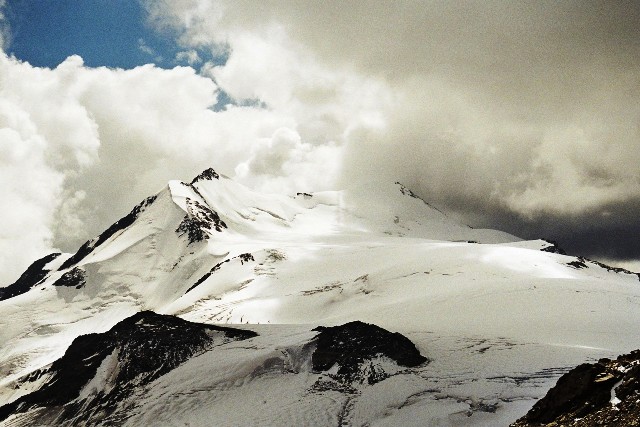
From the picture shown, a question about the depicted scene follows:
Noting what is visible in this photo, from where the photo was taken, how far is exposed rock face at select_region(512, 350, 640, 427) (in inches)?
958

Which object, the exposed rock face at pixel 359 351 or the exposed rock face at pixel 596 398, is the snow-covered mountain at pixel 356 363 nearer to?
the exposed rock face at pixel 359 351

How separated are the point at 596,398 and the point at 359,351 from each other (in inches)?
1583

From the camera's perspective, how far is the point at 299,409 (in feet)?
181

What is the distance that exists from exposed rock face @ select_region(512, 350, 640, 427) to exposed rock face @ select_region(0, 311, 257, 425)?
45.3 metres

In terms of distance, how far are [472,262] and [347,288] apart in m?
32.0

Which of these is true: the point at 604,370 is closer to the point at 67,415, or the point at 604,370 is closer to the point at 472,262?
the point at 67,415

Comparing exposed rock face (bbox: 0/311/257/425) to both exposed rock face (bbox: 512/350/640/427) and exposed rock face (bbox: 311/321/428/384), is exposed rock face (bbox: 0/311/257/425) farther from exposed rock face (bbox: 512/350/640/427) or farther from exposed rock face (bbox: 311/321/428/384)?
exposed rock face (bbox: 512/350/640/427)

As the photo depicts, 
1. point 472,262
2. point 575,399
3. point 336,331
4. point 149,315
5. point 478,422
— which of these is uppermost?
point 472,262

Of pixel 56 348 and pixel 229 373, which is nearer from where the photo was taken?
pixel 229 373

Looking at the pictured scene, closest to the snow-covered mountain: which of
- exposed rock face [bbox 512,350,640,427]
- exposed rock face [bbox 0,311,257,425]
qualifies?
exposed rock face [bbox 0,311,257,425]

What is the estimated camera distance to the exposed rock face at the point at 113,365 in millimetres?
64812

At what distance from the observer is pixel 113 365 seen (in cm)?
7038

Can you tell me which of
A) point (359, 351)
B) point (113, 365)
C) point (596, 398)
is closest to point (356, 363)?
point (359, 351)

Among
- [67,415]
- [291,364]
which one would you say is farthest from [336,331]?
[67,415]
